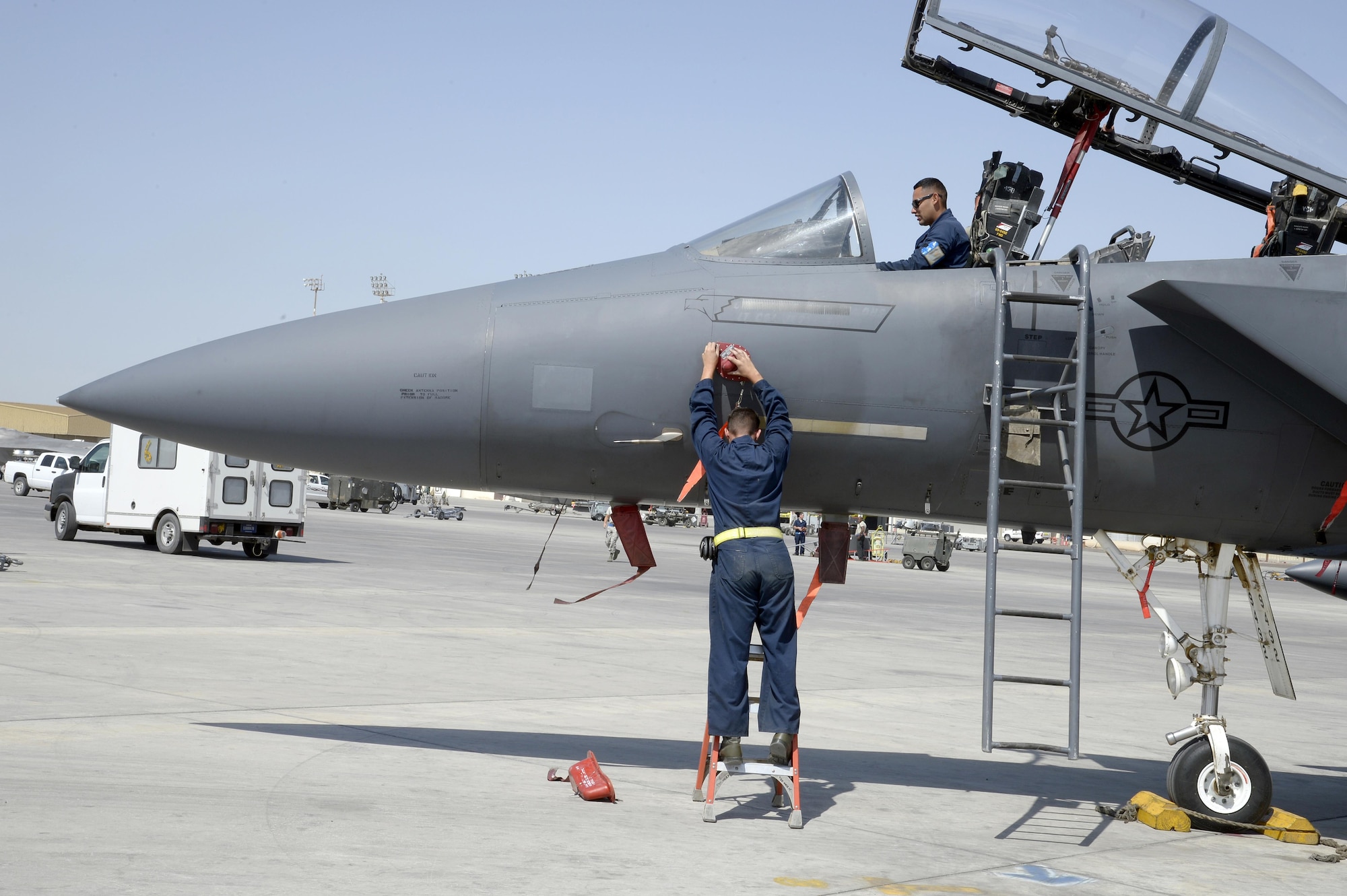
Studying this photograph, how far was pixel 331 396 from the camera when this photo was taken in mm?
6613

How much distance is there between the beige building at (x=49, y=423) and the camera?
97.4 metres

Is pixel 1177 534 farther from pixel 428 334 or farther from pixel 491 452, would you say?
pixel 428 334

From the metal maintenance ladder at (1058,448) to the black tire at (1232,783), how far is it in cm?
123

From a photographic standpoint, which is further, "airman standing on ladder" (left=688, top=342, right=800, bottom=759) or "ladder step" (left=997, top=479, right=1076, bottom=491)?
"airman standing on ladder" (left=688, top=342, right=800, bottom=759)

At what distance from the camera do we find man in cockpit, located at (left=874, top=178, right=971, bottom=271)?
6.90 m

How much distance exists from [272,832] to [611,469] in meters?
2.57

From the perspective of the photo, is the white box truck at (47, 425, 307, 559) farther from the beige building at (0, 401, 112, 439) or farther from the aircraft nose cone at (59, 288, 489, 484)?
the beige building at (0, 401, 112, 439)

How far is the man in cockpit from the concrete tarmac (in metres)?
3.15

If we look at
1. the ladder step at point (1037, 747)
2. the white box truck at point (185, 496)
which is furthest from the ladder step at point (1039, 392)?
the white box truck at point (185, 496)

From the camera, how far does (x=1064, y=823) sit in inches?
271

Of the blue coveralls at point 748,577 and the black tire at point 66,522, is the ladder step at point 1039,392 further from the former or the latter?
the black tire at point 66,522

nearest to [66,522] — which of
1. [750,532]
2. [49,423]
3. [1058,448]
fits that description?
[750,532]

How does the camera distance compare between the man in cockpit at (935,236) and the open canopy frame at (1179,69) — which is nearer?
the open canopy frame at (1179,69)

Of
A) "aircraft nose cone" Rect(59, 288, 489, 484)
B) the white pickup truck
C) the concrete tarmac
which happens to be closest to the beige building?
the white pickup truck
